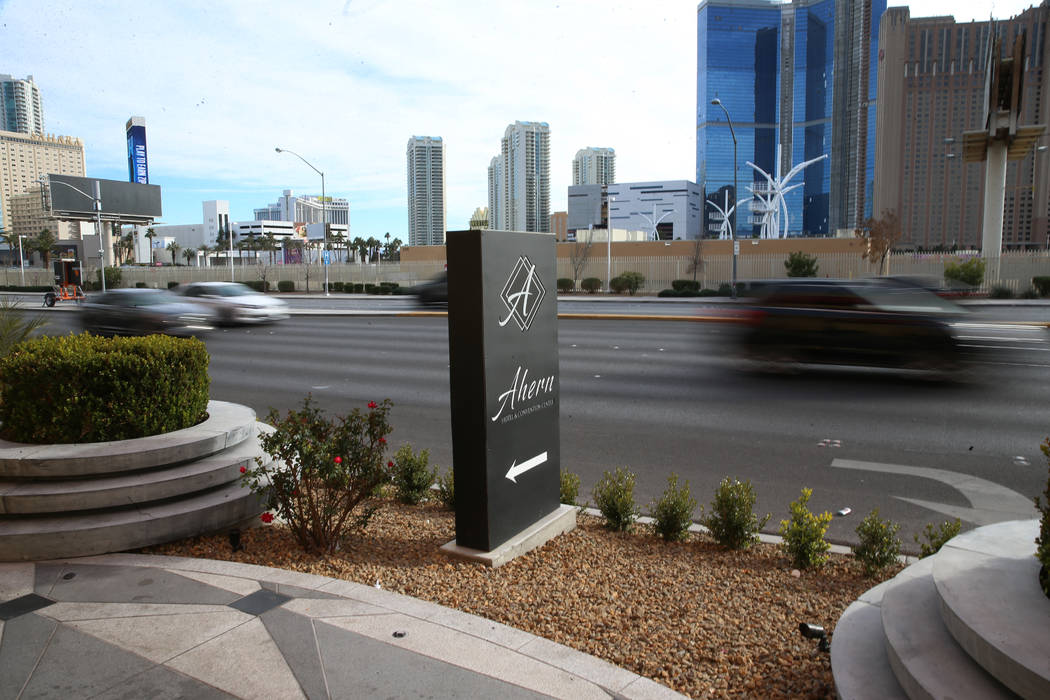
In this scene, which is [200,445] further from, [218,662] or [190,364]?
[218,662]

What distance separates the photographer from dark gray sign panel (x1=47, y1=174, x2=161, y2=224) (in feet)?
243

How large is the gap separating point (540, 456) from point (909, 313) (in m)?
9.45

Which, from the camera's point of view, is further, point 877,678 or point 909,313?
point 909,313

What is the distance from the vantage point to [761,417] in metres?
9.59

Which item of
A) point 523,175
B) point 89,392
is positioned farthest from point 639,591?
point 523,175

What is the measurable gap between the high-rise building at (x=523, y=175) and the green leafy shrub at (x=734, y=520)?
140 meters

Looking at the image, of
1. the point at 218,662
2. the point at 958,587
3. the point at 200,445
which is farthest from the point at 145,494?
the point at 958,587

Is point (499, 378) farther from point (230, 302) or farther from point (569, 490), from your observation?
point (230, 302)

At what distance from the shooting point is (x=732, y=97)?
550ft

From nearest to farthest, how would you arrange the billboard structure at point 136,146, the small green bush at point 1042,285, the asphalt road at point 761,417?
the asphalt road at point 761,417
the small green bush at point 1042,285
the billboard structure at point 136,146

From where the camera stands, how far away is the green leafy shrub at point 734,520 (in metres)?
4.91

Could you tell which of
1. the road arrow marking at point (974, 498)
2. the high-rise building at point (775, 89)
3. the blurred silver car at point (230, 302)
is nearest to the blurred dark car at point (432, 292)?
the blurred silver car at point (230, 302)

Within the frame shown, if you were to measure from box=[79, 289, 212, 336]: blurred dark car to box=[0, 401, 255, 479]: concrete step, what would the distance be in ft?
55.0

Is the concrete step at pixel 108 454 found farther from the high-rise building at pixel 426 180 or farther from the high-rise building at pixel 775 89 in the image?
the high-rise building at pixel 775 89
